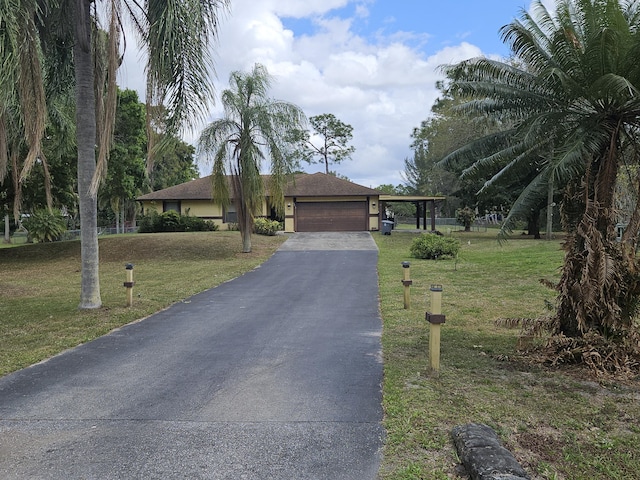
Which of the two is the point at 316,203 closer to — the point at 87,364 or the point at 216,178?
the point at 216,178

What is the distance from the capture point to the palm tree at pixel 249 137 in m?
20.6

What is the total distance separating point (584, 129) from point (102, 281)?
1402cm

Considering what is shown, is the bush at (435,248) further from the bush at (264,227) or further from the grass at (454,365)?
the bush at (264,227)

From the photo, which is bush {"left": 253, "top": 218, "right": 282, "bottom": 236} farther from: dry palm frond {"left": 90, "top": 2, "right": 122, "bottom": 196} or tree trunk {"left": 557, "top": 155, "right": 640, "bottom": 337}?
tree trunk {"left": 557, "top": 155, "right": 640, "bottom": 337}

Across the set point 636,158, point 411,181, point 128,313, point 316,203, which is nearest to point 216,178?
point 128,313

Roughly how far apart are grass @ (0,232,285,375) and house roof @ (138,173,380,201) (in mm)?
6287

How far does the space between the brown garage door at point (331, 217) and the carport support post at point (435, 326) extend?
29427 millimetres

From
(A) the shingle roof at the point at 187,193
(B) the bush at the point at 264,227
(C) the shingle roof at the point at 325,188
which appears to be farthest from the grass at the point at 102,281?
(A) the shingle roof at the point at 187,193

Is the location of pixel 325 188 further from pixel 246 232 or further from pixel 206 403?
pixel 206 403

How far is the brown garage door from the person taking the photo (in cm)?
3531

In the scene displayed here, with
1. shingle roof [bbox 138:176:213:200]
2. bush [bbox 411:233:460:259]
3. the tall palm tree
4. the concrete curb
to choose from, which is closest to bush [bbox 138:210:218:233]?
shingle roof [bbox 138:176:213:200]

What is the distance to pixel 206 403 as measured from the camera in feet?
16.4

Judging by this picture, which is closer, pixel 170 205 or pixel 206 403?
pixel 206 403

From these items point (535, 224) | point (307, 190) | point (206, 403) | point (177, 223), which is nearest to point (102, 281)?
point (206, 403)
